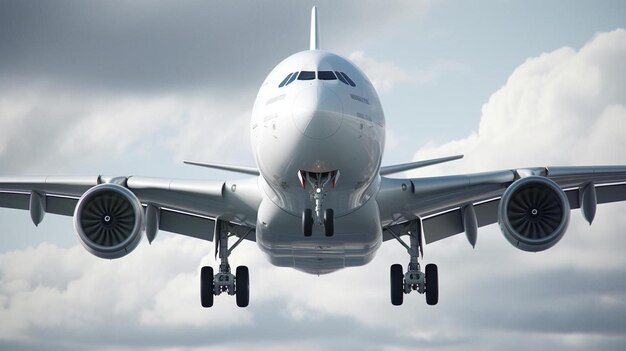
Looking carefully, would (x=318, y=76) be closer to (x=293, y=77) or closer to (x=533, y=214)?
(x=293, y=77)

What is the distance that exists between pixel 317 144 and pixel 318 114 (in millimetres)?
748

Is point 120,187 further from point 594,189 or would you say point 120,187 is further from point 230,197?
point 594,189

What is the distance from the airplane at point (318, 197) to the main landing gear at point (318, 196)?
0.03 metres

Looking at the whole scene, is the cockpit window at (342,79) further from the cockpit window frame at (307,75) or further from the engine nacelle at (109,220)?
the engine nacelle at (109,220)

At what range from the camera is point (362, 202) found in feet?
90.9

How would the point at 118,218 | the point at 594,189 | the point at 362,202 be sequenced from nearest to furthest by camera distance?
the point at 362,202 → the point at 118,218 → the point at 594,189

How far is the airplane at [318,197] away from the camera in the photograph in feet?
78.3

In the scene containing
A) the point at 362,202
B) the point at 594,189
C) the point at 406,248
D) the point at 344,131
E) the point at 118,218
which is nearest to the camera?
the point at 344,131

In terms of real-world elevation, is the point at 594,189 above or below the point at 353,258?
above

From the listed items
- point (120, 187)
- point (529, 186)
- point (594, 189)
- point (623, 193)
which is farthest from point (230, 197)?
point (623, 193)

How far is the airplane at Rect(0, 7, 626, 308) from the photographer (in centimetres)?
2388

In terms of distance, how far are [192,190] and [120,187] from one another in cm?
216

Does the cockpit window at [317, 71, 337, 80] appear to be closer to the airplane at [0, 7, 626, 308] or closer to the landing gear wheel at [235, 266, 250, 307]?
the airplane at [0, 7, 626, 308]

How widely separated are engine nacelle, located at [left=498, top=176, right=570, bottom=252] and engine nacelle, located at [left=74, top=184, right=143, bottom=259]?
10.8 metres
